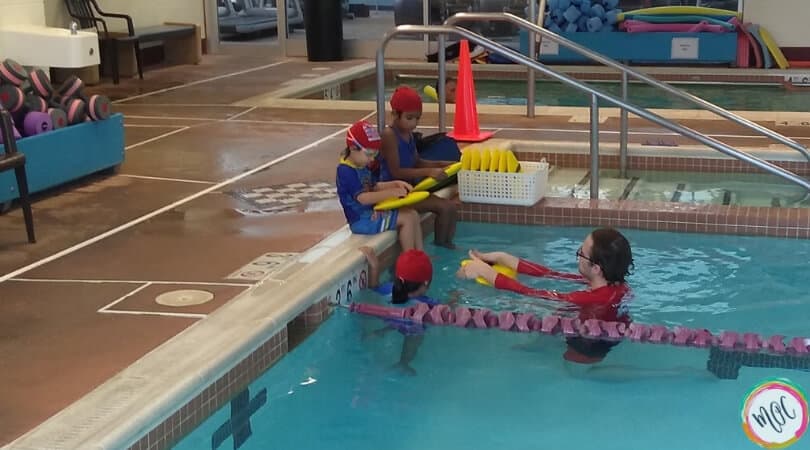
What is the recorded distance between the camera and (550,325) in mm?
4676

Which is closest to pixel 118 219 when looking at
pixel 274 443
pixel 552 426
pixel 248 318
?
pixel 248 318

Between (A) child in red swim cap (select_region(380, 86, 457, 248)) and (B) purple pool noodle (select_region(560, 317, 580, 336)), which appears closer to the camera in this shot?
(B) purple pool noodle (select_region(560, 317, 580, 336))

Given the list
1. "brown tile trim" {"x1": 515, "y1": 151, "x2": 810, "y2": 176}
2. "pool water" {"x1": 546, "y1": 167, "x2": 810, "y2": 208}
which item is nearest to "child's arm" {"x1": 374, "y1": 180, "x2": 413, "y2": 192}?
"pool water" {"x1": 546, "y1": 167, "x2": 810, "y2": 208}

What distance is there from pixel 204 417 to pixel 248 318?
0.57 metres

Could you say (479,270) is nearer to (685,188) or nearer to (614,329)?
(614,329)

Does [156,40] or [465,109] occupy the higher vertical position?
[156,40]

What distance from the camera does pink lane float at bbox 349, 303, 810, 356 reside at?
4.43 m

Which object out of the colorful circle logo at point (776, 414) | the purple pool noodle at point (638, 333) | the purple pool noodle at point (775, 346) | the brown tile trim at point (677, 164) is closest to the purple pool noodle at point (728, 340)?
the purple pool noodle at point (775, 346)

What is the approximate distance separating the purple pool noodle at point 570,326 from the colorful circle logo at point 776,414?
1455mm

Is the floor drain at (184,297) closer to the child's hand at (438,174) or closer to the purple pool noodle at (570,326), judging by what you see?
the purple pool noodle at (570,326)

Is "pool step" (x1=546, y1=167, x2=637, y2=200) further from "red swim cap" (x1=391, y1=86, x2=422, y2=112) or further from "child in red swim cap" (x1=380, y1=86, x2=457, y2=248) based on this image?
"red swim cap" (x1=391, y1=86, x2=422, y2=112)

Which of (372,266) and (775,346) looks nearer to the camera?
(775,346)

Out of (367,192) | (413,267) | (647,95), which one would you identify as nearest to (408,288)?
(413,267)

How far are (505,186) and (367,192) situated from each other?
1317 millimetres
